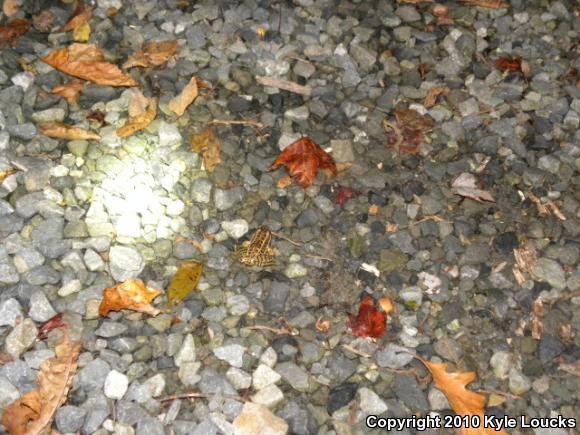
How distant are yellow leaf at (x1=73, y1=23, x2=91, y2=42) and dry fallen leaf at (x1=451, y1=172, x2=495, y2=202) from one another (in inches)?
73.5

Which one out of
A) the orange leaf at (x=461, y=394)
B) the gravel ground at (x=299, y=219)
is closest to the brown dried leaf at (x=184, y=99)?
the gravel ground at (x=299, y=219)

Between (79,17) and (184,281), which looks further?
(79,17)

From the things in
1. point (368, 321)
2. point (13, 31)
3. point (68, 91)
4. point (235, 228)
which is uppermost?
point (13, 31)

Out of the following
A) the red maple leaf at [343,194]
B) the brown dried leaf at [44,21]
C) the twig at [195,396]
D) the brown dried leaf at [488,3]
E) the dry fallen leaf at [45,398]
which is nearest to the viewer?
the dry fallen leaf at [45,398]

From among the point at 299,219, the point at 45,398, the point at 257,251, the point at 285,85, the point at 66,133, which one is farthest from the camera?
the point at 285,85

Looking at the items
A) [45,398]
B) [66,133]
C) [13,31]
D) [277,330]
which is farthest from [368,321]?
[13,31]

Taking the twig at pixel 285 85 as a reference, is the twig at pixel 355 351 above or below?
below

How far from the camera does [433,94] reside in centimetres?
309

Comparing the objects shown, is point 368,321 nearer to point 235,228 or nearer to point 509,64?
point 235,228

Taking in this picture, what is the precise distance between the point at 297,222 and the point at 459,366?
0.85 metres

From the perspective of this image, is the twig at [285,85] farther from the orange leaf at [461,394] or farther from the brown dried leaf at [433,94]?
the orange leaf at [461,394]

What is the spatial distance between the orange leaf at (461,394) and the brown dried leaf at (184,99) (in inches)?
59.5

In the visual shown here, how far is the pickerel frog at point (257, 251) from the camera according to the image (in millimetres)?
2549

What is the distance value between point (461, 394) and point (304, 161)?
1139 millimetres
